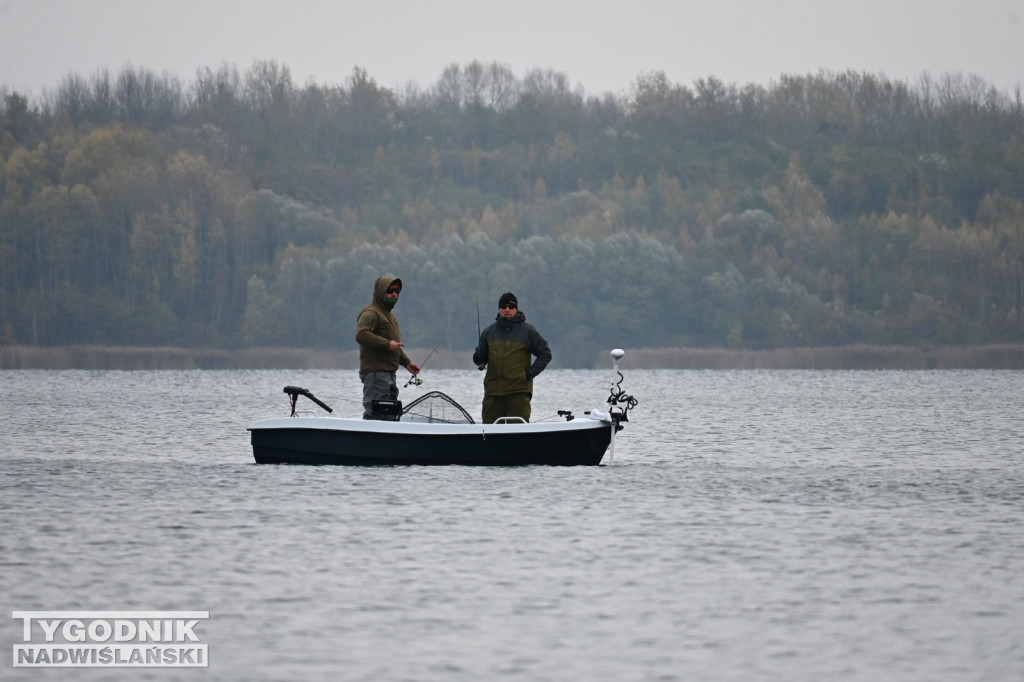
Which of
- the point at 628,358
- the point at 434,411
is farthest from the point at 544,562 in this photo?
the point at 628,358

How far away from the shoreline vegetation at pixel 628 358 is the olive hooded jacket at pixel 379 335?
9175 cm

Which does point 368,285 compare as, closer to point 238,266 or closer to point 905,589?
point 238,266

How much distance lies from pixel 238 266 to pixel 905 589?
381 ft

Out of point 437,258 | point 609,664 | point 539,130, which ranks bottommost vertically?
point 609,664

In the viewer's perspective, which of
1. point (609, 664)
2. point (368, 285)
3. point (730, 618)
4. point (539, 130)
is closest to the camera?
point (609, 664)

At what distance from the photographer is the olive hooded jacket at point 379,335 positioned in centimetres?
1975

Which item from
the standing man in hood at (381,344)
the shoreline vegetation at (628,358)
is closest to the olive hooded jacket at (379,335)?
the standing man in hood at (381,344)

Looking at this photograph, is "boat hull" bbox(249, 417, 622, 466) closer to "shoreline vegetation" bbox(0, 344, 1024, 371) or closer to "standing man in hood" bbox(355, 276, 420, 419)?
"standing man in hood" bbox(355, 276, 420, 419)

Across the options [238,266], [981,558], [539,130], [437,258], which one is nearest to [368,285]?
Answer: [437,258]

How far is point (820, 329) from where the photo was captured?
118 m

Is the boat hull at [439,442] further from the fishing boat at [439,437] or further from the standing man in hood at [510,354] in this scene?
the standing man in hood at [510,354]

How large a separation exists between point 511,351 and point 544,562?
5.82 metres

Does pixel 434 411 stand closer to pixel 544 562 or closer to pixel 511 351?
pixel 511 351

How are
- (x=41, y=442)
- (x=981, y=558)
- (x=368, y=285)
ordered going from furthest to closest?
A: (x=368, y=285) → (x=41, y=442) → (x=981, y=558)
